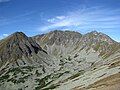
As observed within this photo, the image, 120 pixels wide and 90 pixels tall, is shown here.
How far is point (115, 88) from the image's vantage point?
9281 centimetres
